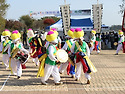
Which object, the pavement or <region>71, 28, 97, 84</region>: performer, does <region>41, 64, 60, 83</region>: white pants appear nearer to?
the pavement

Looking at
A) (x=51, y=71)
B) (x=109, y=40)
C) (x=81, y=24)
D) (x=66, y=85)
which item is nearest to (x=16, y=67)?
(x=51, y=71)

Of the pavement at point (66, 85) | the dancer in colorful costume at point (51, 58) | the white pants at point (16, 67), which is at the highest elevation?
the dancer in colorful costume at point (51, 58)

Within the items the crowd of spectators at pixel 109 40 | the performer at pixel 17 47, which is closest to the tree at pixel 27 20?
the crowd of spectators at pixel 109 40

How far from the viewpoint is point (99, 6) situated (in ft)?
65.8

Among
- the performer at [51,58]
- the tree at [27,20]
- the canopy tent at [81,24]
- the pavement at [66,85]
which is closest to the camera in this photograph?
the pavement at [66,85]

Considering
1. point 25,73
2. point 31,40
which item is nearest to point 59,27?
point 31,40

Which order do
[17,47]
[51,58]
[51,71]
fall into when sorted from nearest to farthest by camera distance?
[51,58]
[51,71]
[17,47]

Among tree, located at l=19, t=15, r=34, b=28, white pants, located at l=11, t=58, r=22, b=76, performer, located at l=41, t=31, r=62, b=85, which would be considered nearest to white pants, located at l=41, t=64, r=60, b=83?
performer, located at l=41, t=31, r=62, b=85

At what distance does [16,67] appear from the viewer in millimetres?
9039

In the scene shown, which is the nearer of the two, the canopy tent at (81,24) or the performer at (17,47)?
the performer at (17,47)

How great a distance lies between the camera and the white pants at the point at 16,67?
8508 millimetres

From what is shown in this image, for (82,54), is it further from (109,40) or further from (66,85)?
(109,40)

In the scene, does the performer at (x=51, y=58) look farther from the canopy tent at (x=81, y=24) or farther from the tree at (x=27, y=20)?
the tree at (x=27, y=20)

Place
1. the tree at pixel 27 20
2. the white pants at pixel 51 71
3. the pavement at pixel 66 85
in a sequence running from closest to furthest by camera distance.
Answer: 1. the pavement at pixel 66 85
2. the white pants at pixel 51 71
3. the tree at pixel 27 20
